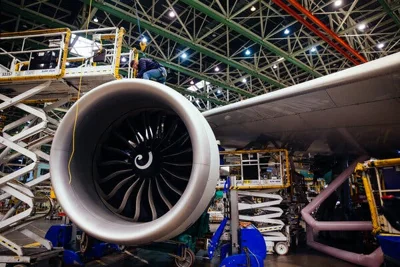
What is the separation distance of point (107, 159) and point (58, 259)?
197 centimetres

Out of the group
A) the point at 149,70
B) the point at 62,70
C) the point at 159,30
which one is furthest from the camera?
the point at 159,30

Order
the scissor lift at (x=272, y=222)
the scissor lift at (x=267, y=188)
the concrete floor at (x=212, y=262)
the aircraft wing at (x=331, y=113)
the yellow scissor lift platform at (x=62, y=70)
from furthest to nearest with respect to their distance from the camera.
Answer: the scissor lift at (x=272, y=222)
the scissor lift at (x=267, y=188)
the concrete floor at (x=212, y=262)
the yellow scissor lift platform at (x=62, y=70)
the aircraft wing at (x=331, y=113)

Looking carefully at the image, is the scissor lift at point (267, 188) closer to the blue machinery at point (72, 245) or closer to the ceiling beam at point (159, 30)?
the blue machinery at point (72, 245)

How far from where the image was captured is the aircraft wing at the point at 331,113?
277cm

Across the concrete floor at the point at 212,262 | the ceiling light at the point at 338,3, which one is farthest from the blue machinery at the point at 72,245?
the ceiling light at the point at 338,3

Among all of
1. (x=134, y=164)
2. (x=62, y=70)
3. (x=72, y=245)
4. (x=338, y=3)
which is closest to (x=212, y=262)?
(x=72, y=245)

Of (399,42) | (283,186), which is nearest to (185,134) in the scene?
(283,186)

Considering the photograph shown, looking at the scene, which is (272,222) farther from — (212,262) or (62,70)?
(62,70)

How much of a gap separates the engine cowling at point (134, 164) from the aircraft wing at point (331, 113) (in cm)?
131

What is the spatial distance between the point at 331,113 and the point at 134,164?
2.56 m

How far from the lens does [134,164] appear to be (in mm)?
2969

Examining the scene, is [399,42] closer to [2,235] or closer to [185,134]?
[185,134]

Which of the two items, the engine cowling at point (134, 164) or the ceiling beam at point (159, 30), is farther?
the ceiling beam at point (159, 30)

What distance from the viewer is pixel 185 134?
2.97 m
